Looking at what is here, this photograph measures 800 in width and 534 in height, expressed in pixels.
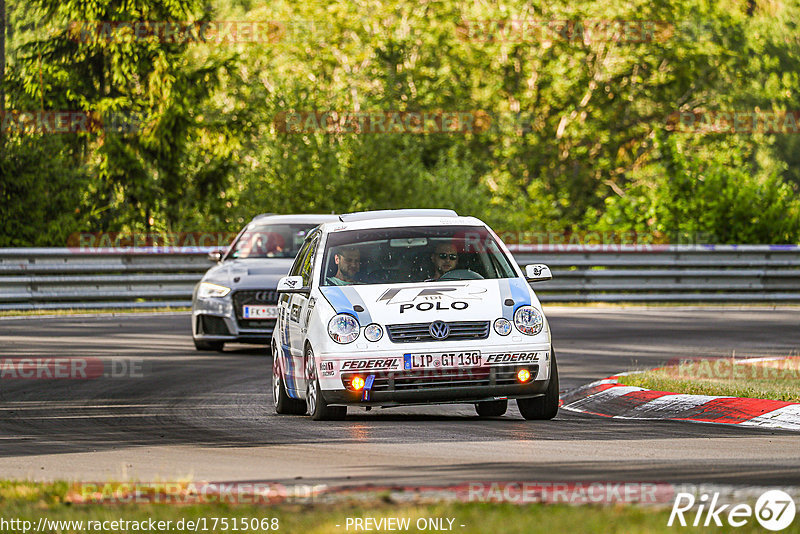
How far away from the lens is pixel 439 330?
10.4m

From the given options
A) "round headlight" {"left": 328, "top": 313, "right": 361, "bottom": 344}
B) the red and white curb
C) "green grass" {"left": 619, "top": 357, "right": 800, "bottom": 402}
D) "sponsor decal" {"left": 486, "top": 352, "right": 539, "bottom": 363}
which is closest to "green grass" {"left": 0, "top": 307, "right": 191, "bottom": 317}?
"green grass" {"left": 619, "top": 357, "right": 800, "bottom": 402}

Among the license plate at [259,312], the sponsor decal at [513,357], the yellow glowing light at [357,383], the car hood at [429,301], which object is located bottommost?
the license plate at [259,312]

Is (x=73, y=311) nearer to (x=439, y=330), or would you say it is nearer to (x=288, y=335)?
(x=288, y=335)

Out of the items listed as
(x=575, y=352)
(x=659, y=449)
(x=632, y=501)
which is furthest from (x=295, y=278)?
(x=575, y=352)

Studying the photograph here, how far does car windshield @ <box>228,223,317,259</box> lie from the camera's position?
18.4 metres

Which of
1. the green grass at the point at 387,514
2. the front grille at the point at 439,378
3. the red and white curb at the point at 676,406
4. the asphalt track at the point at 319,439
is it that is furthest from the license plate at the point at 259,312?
the green grass at the point at 387,514

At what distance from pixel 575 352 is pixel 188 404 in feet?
21.0

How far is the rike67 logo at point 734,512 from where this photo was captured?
19.5 ft

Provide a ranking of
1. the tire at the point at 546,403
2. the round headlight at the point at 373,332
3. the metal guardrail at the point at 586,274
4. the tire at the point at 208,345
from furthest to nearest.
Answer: the metal guardrail at the point at 586,274 < the tire at the point at 208,345 < the tire at the point at 546,403 < the round headlight at the point at 373,332

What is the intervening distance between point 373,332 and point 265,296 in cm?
714

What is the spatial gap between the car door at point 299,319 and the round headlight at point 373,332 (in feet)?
2.59

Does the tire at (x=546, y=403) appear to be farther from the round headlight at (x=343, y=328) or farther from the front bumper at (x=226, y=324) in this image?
the front bumper at (x=226, y=324)

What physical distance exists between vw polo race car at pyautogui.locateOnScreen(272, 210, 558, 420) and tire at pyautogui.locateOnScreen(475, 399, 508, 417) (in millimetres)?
11

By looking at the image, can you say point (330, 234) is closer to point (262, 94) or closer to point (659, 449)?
point (659, 449)
